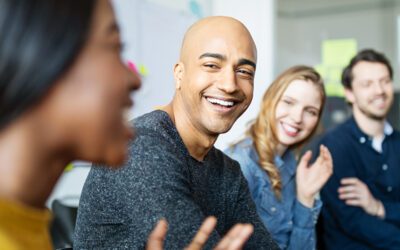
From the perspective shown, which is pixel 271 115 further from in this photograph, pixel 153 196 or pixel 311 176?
pixel 153 196

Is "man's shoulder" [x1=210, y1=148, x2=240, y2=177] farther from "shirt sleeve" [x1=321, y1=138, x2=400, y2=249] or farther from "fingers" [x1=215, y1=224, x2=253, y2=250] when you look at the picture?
"shirt sleeve" [x1=321, y1=138, x2=400, y2=249]

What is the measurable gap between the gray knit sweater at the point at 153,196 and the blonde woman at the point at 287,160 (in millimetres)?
507

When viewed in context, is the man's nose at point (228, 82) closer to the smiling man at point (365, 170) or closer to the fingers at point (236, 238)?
the fingers at point (236, 238)

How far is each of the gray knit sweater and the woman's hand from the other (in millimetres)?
534

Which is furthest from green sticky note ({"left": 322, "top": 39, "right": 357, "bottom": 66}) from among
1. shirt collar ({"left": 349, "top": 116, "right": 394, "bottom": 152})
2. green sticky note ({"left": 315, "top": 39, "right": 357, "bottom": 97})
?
shirt collar ({"left": 349, "top": 116, "right": 394, "bottom": 152})

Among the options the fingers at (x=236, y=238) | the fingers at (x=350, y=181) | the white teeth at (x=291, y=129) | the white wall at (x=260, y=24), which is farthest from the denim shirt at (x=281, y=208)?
the white wall at (x=260, y=24)

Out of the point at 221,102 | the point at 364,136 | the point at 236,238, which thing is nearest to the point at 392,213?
the point at 364,136

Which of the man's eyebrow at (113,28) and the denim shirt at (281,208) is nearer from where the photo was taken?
the man's eyebrow at (113,28)

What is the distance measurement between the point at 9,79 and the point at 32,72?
2 centimetres

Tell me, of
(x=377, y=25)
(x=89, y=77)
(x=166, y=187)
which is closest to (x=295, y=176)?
(x=166, y=187)

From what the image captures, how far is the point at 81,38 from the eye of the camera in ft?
1.72

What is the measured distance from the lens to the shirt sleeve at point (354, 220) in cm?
212

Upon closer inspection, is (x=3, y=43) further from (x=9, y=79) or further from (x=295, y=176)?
(x=295, y=176)

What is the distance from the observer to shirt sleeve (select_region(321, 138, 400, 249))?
212 cm
